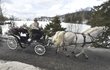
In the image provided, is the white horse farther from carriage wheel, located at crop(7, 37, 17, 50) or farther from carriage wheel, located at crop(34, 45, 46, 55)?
carriage wheel, located at crop(7, 37, 17, 50)

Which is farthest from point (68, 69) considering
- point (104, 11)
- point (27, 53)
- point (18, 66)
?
point (104, 11)

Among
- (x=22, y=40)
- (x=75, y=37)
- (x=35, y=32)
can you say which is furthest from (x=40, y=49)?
(x=75, y=37)

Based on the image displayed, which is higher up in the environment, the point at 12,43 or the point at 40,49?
the point at 12,43

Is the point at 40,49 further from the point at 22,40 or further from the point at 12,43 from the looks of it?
the point at 12,43

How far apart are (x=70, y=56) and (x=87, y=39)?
3.99 feet

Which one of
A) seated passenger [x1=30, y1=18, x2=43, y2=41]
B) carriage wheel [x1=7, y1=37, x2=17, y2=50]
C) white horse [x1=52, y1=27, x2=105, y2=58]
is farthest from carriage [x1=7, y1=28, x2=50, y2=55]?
white horse [x1=52, y1=27, x2=105, y2=58]

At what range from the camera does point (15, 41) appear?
48.0 ft

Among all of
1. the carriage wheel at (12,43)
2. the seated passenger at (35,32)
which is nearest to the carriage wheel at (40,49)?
the seated passenger at (35,32)

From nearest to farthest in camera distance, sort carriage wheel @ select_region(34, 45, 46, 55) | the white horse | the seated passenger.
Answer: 1. the white horse
2. carriage wheel @ select_region(34, 45, 46, 55)
3. the seated passenger

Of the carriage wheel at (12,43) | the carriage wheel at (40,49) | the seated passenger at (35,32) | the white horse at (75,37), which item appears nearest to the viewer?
the white horse at (75,37)

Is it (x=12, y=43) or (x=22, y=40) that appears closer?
(x=22, y=40)

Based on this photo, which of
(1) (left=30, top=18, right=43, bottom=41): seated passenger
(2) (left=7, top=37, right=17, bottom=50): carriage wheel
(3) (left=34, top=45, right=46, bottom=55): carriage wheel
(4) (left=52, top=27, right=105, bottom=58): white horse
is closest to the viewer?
(4) (left=52, top=27, right=105, bottom=58): white horse

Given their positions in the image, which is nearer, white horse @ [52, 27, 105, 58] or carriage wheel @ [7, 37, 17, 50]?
white horse @ [52, 27, 105, 58]

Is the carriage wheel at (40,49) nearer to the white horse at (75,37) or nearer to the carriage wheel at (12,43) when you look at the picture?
the white horse at (75,37)
